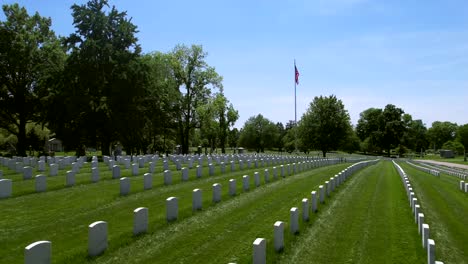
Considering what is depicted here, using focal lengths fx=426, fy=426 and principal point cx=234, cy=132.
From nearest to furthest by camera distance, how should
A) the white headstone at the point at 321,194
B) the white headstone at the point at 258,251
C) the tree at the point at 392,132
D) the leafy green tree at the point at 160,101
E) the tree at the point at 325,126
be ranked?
1. the white headstone at the point at 258,251
2. the white headstone at the point at 321,194
3. the leafy green tree at the point at 160,101
4. the tree at the point at 325,126
5. the tree at the point at 392,132

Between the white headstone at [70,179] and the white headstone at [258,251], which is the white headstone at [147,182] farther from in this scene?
the white headstone at [258,251]

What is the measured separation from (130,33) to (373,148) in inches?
3638

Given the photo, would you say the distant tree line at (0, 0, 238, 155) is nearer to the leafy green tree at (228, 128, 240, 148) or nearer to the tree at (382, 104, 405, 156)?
the leafy green tree at (228, 128, 240, 148)

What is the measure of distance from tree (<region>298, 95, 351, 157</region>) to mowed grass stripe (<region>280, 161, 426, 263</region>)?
6249 centimetres

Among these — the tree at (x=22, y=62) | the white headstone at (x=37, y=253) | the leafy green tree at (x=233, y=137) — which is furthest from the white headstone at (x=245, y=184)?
the leafy green tree at (x=233, y=137)

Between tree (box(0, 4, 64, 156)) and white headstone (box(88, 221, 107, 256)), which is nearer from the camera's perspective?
white headstone (box(88, 221, 107, 256))

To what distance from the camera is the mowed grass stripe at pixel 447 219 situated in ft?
30.4

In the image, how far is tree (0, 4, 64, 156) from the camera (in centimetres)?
4266

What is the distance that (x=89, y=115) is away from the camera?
36562 millimetres

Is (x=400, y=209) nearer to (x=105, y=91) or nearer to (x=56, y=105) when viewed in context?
(x=105, y=91)

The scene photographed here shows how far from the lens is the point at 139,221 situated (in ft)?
30.7

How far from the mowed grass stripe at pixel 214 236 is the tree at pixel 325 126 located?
64326mm

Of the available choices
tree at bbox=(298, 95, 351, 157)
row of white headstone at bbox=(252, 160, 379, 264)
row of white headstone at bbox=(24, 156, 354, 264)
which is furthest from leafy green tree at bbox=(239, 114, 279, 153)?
row of white headstone at bbox=(24, 156, 354, 264)

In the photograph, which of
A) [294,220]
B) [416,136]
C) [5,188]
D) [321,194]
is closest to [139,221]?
[294,220]
